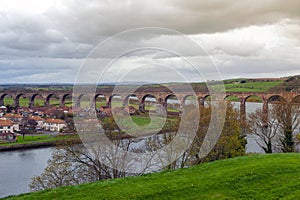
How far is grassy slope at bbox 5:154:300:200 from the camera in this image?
22.6 ft

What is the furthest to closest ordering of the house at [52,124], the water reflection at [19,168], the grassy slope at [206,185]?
1. the house at [52,124]
2. the water reflection at [19,168]
3. the grassy slope at [206,185]

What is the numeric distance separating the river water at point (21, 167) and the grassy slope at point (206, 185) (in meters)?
10.7

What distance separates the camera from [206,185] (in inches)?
290

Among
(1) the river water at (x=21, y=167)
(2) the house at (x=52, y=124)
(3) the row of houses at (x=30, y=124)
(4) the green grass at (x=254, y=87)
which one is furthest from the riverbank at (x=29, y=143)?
(4) the green grass at (x=254, y=87)

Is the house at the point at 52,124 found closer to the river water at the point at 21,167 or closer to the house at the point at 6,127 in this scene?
the house at the point at 6,127

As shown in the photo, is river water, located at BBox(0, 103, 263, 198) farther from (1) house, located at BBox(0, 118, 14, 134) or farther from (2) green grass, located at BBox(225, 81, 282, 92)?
(2) green grass, located at BBox(225, 81, 282, 92)

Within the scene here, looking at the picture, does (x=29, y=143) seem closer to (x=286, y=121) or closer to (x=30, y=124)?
(x=30, y=124)

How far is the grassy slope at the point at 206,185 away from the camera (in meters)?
6.88

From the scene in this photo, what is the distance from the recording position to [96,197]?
22.7 feet

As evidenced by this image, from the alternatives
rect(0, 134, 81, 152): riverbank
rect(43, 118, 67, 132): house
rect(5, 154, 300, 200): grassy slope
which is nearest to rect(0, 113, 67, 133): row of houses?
rect(43, 118, 67, 132): house

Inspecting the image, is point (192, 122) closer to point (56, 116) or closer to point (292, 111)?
point (292, 111)

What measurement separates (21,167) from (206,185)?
18957 mm

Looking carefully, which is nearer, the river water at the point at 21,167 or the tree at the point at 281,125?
the river water at the point at 21,167

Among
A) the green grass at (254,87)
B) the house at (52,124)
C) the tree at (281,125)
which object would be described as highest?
the green grass at (254,87)
